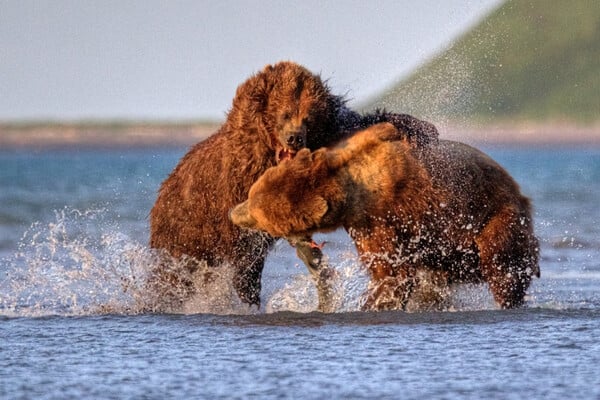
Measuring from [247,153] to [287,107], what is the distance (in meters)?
0.46

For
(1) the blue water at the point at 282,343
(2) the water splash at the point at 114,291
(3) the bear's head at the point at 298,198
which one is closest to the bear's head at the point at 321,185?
(3) the bear's head at the point at 298,198

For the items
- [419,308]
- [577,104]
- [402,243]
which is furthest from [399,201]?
[577,104]

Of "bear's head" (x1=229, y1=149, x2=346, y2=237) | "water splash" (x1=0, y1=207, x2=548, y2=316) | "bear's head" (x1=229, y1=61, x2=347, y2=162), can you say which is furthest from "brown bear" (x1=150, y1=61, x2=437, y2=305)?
"bear's head" (x1=229, y1=149, x2=346, y2=237)

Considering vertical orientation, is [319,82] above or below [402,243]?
above

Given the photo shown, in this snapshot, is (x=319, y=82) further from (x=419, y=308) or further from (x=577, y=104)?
(x=577, y=104)

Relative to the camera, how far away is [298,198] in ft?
27.3

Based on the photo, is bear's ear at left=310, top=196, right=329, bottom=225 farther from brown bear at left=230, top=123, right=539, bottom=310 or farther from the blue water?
the blue water

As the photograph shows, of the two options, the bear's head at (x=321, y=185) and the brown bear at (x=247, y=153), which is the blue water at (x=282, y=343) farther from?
the bear's head at (x=321, y=185)

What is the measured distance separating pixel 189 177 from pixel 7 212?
16592mm

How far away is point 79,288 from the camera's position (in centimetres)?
1138

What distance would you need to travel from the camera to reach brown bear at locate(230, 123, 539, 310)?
839cm

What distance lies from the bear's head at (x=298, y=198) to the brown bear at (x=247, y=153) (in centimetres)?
54

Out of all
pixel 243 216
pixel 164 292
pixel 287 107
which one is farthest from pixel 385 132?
pixel 164 292

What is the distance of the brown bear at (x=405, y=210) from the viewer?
839 centimetres
